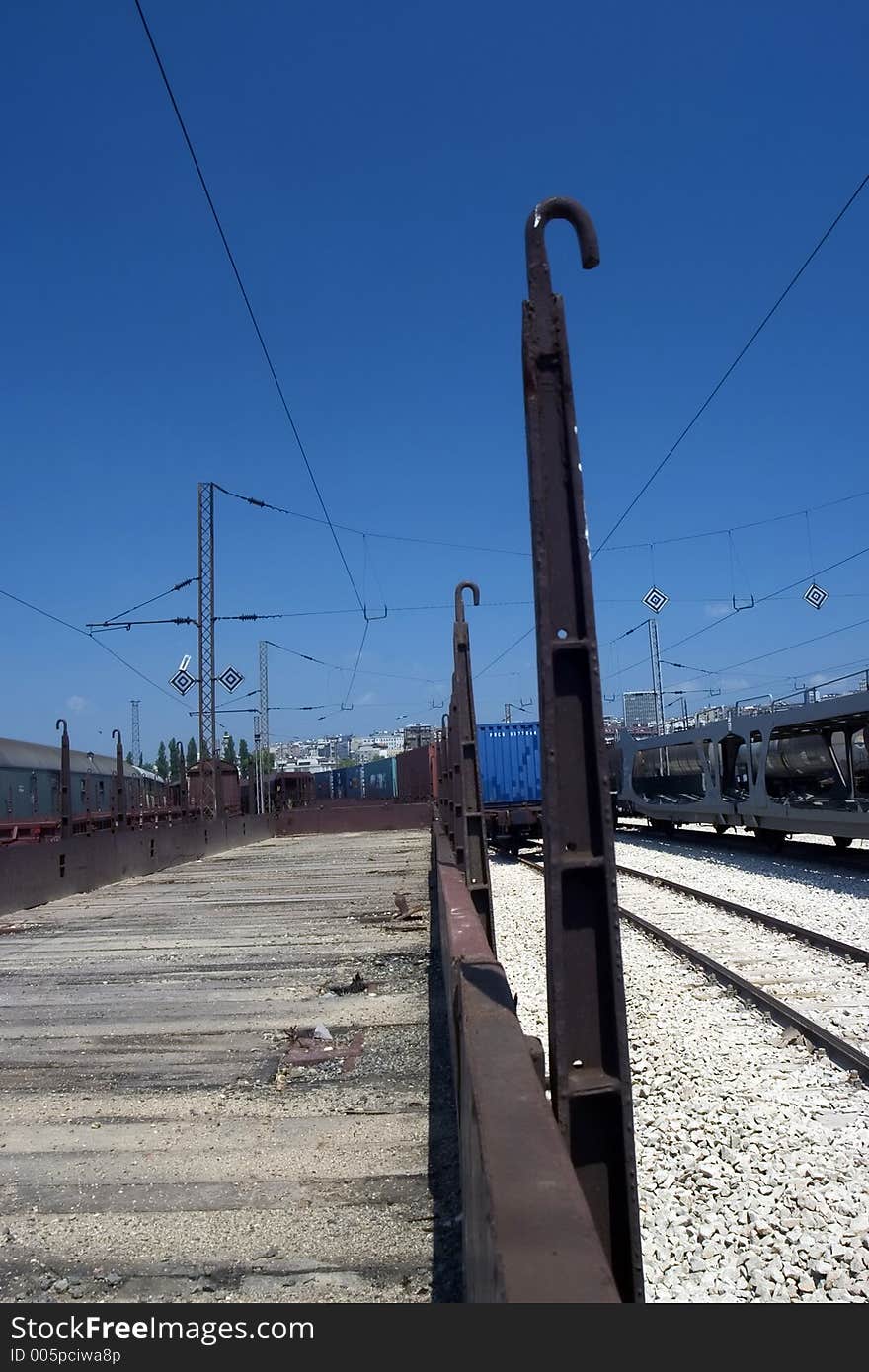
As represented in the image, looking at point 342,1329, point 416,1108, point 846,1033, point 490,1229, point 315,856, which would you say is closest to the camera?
point 490,1229

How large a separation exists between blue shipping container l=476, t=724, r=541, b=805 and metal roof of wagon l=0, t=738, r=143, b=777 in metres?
15.3

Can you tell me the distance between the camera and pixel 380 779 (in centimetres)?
5822

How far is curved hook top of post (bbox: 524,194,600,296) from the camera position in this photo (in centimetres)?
356

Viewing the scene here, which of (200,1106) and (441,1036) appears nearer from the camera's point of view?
(200,1106)

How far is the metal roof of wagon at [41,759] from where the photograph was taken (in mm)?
Result: 33062

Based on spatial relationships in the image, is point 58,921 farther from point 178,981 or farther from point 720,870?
point 720,870

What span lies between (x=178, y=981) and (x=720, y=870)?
51.0ft

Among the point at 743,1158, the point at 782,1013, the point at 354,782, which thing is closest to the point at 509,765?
the point at 782,1013

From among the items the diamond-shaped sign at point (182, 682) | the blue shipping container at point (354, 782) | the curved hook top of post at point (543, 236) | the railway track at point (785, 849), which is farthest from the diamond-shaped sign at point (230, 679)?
the blue shipping container at point (354, 782)

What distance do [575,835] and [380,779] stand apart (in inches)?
2176

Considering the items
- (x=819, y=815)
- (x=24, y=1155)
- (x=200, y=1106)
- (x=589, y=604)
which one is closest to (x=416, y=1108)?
(x=200, y=1106)

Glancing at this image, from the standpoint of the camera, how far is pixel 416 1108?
16.7 feet

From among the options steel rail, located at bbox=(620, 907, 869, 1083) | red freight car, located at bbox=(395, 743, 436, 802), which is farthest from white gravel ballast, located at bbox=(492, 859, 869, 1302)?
red freight car, located at bbox=(395, 743, 436, 802)

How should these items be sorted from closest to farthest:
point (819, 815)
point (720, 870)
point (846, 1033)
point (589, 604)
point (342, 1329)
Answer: point (342, 1329), point (589, 604), point (846, 1033), point (819, 815), point (720, 870)
